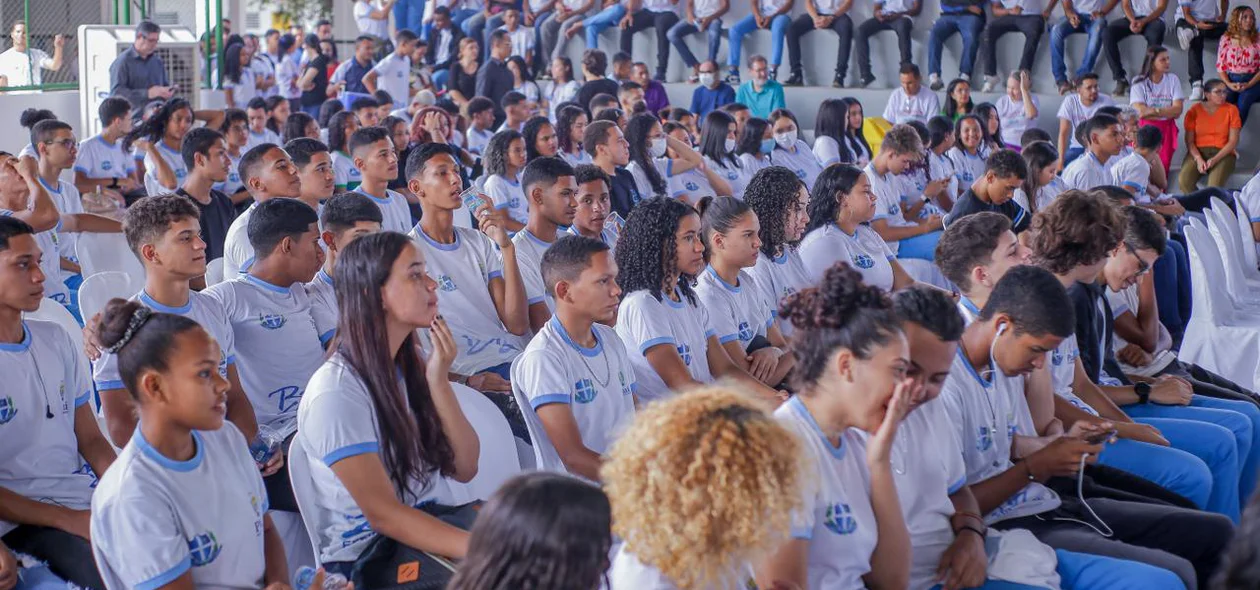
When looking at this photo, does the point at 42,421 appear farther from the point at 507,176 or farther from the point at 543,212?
the point at 507,176

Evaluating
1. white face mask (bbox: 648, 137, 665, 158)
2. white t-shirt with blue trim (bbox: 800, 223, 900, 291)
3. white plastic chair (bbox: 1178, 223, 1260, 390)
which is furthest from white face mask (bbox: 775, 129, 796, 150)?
white plastic chair (bbox: 1178, 223, 1260, 390)

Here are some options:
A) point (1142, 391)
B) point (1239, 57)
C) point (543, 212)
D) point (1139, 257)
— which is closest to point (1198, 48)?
point (1239, 57)

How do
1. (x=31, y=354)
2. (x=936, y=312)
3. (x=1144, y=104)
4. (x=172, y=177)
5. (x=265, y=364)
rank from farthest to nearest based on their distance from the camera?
(x=1144, y=104), (x=172, y=177), (x=265, y=364), (x=31, y=354), (x=936, y=312)

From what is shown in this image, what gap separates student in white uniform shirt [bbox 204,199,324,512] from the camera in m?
3.55

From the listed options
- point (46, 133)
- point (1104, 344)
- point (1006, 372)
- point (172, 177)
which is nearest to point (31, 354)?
point (1006, 372)

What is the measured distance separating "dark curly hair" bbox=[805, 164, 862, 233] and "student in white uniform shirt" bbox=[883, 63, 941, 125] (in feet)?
20.1

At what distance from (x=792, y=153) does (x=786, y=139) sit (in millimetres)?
163

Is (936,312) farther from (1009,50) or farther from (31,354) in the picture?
(1009,50)

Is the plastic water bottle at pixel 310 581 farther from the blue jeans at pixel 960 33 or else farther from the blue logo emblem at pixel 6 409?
the blue jeans at pixel 960 33

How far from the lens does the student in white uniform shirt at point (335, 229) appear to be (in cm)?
377

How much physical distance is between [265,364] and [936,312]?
196cm

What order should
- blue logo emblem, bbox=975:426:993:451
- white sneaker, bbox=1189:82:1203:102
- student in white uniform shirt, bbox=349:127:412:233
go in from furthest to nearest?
white sneaker, bbox=1189:82:1203:102 < student in white uniform shirt, bbox=349:127:412:233 < blue logo emblem, bbox=975:426:993:451

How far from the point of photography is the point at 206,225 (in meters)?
5.29

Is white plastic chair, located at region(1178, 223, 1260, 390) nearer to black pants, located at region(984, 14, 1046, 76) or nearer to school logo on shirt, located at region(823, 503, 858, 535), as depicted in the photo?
school logo on shirt, located at region(823, 503, 858, 535)
